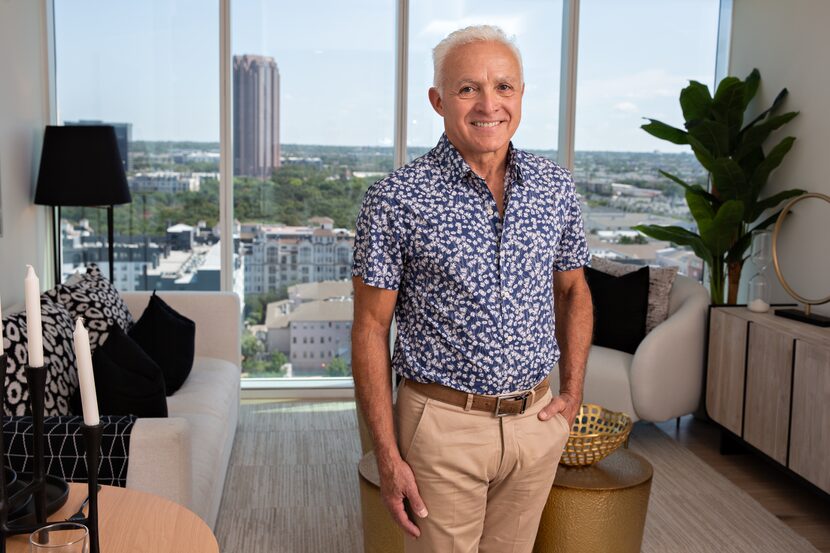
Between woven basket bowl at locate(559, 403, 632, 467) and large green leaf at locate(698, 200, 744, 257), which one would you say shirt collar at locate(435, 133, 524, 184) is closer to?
woven basket bowl at locate(559, 403, 632, 467)

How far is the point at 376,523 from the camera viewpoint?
110 inches

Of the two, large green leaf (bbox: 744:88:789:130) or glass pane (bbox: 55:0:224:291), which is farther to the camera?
glass pane (bbox: 55:0:224:291)

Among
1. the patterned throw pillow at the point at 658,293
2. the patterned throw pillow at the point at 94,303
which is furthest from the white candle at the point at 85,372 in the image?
the patterned throw pillow at the point at 658,293

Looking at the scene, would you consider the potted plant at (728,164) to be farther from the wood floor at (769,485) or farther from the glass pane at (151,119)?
the glass pane at (151,119)

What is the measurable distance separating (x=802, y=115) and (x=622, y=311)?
4.33 ft

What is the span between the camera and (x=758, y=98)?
501 centimetres

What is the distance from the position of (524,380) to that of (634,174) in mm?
3932

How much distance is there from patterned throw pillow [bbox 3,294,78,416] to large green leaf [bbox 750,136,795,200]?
3.34 m

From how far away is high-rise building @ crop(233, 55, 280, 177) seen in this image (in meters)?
5.16

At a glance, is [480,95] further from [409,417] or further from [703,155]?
[703,155]

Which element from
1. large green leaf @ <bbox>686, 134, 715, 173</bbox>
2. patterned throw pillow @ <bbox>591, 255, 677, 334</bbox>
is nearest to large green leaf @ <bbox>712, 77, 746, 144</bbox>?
large green leaf @ <bbox>686, 134, 715, 173</bbox>

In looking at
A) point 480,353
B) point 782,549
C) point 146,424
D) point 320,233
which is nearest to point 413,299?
point 480,353

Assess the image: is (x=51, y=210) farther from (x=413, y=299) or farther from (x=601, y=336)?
(x=413, y=299)

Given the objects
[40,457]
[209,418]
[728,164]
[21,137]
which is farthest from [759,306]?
[40,457]
